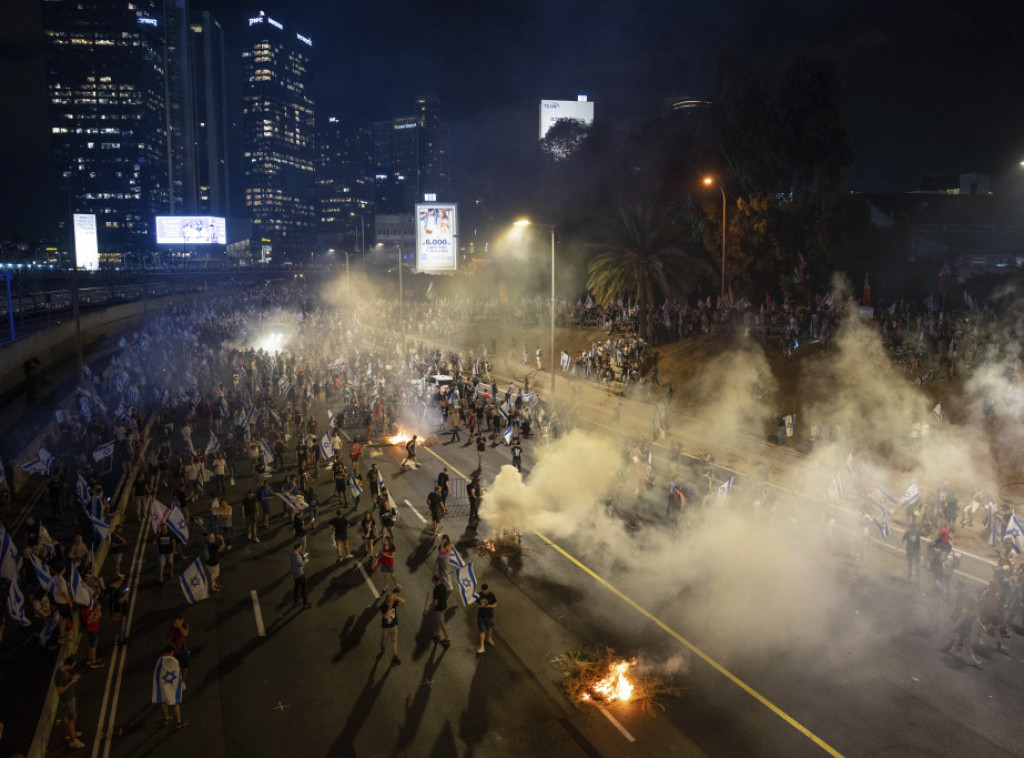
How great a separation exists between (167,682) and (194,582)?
3756 mm

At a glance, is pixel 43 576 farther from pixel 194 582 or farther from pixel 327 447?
pixel 327 447

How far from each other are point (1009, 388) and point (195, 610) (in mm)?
21681

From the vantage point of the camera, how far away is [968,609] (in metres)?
11.2

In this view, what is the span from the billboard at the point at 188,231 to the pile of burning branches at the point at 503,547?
316 feet

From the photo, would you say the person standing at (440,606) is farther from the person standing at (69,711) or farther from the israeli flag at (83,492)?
the israeli flag at (83,492)

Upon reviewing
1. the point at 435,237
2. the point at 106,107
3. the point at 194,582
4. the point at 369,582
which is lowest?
the point at 369,582

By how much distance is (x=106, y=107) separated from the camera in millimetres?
163250

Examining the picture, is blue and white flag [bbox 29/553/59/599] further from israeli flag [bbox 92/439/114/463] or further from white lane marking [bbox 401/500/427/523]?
israeli flag [bbox 92/439/114/463]

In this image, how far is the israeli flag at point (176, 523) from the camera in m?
15.1

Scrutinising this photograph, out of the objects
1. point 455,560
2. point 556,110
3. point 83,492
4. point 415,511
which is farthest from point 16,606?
point 556,110

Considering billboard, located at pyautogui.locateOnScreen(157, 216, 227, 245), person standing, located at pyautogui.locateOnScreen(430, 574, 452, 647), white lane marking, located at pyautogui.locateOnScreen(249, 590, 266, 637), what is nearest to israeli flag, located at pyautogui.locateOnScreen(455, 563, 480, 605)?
person standing, located at pyautogui.locateOnScreen(430, 574, 452, 647)

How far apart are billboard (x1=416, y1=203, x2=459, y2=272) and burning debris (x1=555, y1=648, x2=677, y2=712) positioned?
56.8m

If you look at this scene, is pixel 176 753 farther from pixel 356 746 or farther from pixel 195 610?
pixel 195 610

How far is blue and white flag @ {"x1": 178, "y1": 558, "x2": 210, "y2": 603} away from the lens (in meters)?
13.2
